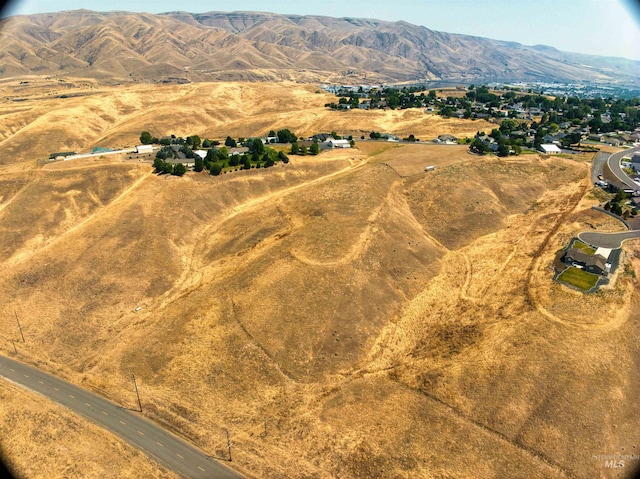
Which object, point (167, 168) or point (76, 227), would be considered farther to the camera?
point (167, 168)

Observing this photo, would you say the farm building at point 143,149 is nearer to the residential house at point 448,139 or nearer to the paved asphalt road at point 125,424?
the paved asphalt road at point 125,424

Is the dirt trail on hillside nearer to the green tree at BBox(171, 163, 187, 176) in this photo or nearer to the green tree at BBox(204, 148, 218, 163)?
the green tree at BBox(171, 163, 187, 176)

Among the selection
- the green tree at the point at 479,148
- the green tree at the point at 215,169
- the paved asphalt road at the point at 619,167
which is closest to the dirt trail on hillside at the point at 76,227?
the green tree at the point at 215,169

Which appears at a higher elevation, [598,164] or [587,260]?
[598,164]

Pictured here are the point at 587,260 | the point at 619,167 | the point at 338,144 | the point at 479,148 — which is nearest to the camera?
the point at 587,260

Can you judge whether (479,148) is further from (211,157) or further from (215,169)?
(211,157)

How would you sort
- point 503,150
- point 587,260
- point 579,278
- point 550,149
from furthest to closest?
point 550,149 → point 503,150 → point 587,260 → point 579,278

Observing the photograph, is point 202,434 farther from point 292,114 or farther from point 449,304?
point 292,114

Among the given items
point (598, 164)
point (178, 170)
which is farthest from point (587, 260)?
point (178, 170)
